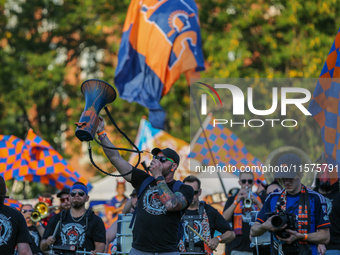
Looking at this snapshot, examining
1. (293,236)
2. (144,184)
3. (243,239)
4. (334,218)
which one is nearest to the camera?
(293,236)

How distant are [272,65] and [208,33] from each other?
9.50 ft

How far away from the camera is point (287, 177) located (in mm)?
5742

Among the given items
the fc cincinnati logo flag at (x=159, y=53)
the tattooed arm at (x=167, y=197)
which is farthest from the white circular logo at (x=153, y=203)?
the fc cincinnati logo flag at (x=159, y=53)

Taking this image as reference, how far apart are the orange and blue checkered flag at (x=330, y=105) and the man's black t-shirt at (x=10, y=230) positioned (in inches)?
163

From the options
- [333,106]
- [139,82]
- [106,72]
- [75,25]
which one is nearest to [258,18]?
[106,72]

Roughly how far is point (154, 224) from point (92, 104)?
142 centimetres

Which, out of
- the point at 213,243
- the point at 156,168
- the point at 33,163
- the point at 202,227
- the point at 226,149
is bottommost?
the point at 213,243

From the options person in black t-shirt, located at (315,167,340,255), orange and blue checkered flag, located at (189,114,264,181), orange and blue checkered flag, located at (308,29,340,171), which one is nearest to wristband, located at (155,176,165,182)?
orange and blue checkered flag, located at (308,29,340,171)

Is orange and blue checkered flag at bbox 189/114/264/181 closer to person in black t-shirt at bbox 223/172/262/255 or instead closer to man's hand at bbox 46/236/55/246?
person in black t-shirt at bbox 223/172/262/255

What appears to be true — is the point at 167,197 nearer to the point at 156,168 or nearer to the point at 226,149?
the point at 156,168

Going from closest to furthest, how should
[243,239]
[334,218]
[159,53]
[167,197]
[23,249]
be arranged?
[167,197]
[23,249]
[334,218]
[243,239]
[159,53]

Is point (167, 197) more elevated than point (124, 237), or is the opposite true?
point (167, 197)

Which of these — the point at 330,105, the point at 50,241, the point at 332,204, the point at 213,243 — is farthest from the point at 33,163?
the point at 330,105

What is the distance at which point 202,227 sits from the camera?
26.6ft
